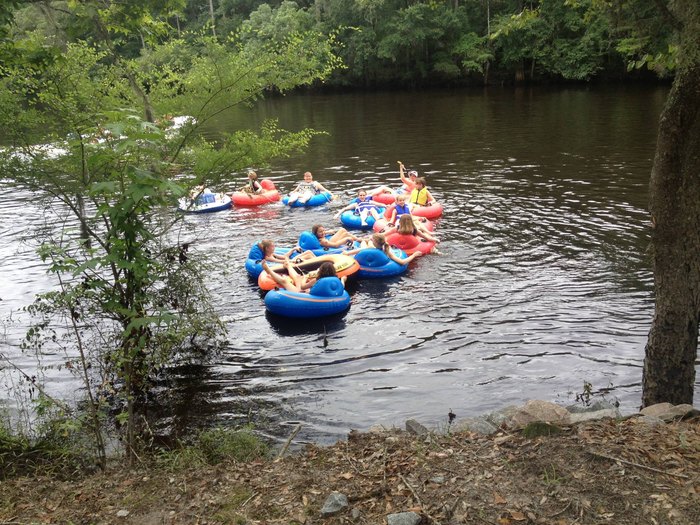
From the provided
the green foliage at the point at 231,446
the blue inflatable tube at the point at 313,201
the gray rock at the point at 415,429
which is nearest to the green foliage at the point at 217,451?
the green foliage at the point at 231,446

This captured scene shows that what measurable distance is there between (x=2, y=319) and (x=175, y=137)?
534 cm

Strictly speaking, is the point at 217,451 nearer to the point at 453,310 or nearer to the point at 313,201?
the point at 453,310

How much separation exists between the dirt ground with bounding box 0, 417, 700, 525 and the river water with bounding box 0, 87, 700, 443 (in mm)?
1951

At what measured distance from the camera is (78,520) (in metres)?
4.16

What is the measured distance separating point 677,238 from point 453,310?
4.92m

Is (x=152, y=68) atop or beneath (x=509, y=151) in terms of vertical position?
atop

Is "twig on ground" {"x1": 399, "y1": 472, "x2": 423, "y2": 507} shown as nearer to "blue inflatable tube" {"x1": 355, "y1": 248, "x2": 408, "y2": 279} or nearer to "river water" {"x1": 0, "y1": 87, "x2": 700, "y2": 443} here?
"river water" {"x1": 0, "y1": 87, "x2": 700, "y2": 443}

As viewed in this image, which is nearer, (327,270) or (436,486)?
(436,486)

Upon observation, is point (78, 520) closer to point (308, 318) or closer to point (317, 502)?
→ point (317, 502)

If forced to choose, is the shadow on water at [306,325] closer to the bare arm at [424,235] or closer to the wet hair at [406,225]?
the wet hair at [406,225]

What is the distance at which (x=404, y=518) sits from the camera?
3.70 metres

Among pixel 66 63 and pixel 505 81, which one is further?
pixel 505 81

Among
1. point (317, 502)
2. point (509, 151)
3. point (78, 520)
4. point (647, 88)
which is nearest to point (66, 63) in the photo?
point (78, 520)

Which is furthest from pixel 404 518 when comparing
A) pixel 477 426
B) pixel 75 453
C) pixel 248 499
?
pixel 75 453
